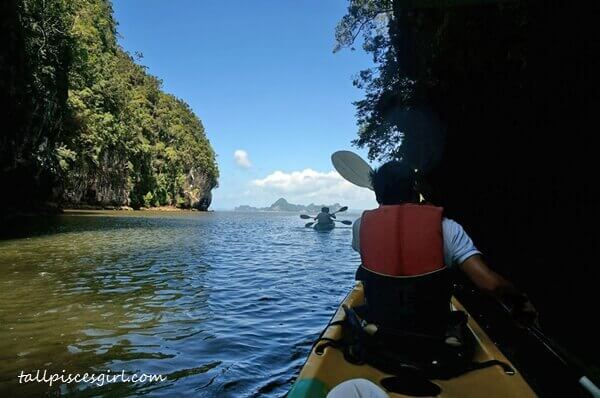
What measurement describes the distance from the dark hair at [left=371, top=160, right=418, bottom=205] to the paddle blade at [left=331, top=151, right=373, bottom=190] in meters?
8.04

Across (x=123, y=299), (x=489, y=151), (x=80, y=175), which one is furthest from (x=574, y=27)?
(x=80, y=175)

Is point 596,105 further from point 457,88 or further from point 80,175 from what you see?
point 80,175

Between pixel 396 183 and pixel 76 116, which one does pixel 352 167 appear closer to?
pixel 396 183

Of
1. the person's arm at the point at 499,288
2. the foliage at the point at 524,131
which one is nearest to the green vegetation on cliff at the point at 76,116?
the foliage at the point at 524,131

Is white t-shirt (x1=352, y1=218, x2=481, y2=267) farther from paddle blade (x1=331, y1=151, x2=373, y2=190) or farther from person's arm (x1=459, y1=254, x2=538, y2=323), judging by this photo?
paddle blade (x1=331, y1=151, x2=373, y2=190)

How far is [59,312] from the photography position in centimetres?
551

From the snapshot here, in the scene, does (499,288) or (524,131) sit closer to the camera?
(499,288)

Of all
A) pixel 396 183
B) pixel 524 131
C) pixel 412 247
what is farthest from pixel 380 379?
pixel 524 131

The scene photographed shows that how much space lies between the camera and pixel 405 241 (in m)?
2.34

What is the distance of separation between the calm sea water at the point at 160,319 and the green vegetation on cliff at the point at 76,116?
35.5ft

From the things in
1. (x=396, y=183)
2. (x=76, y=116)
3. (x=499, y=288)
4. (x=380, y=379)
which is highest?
(x=76, y=116)

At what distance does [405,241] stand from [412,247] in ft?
Answer: 0.17

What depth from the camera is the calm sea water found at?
3.79m

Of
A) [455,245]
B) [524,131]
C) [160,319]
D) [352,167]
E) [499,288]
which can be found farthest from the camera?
[352,167]
